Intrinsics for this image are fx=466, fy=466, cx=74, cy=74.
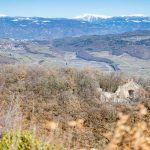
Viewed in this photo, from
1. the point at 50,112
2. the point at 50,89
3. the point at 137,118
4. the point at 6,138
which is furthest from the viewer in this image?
the point at 50,89

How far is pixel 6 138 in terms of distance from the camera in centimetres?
615

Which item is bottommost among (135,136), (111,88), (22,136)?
(111,88)

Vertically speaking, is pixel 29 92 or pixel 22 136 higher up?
pixel 22 136

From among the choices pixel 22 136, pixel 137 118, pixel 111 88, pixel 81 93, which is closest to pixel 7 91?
pixel 81 93

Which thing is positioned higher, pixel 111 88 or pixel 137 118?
pixel 137 118

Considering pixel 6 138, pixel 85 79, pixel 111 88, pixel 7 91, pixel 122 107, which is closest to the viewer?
pixel 6 138

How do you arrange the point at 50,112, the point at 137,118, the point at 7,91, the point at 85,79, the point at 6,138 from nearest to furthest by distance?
the point at 6,138 < the point at 137,118 < the point at 50,112 < the point at 7,91 < the point at 85,79

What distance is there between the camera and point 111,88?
38062 millimetres

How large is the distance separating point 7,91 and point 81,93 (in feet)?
17.5

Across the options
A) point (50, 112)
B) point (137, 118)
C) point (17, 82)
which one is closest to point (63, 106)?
point (50, 112)

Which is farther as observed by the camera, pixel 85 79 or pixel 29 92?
pixel 85 79

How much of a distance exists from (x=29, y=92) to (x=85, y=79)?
7929mm

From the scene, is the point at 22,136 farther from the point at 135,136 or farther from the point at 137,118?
the point at 137,118

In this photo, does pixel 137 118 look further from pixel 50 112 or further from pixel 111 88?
pixel 111 88
